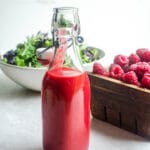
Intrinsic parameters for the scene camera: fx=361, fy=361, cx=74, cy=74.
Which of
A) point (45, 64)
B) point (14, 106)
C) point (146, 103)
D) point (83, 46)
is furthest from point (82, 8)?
point (146, 103)

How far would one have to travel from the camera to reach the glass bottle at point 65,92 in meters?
0.65

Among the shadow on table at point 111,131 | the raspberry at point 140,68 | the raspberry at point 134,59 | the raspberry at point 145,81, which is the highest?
the raspberry at point 134,59

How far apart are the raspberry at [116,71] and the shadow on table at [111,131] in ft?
0.40

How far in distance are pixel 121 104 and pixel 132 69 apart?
0.26ft

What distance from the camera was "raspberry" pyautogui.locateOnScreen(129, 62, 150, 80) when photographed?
0.77m

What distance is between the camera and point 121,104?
0.79m

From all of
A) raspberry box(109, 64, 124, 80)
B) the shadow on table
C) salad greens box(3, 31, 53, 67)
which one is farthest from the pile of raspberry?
salad greens box(3, 31, 53, 67)

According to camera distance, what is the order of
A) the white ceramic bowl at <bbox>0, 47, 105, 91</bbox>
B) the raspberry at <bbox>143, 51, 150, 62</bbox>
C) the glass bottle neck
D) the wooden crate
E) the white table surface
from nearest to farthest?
1. the glass bottle neck
2. the wooden crate
3. the raspberry at <bbox>143, 51, 150, 62</bbox>
4. the white ceramic bowl at <bbox>0, 47, 105, 91</bbox>
5. the white table surface

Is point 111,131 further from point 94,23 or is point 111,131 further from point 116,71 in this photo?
point 94,23

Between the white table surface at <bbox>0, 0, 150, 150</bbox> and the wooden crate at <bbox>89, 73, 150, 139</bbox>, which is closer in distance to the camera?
the wooden crate at <bbox>89, 73, 150, 139</bbox>

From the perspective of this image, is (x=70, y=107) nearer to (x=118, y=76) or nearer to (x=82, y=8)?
(x=118, y=76)

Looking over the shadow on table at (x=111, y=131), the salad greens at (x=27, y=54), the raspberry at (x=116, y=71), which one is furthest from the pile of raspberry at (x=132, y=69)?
the salad greens at (x=27, y=54)

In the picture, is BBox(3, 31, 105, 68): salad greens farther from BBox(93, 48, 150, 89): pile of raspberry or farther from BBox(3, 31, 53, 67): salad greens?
BBox(93, 48, 150, 89): pile of raspberry

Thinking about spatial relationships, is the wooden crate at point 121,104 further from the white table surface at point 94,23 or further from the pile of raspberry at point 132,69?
the white table surface at point 94,23
